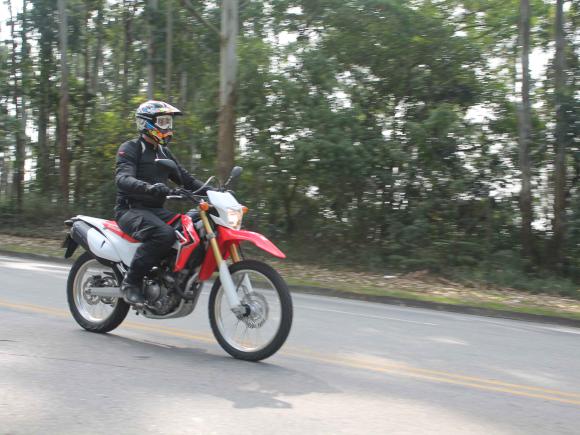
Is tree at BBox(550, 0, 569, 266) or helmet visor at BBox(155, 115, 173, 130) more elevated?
tree at BBox(550, 0, 569, 266)

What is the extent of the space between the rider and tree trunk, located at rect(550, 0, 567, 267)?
41.5 feet

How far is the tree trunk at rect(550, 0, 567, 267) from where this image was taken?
1647cm

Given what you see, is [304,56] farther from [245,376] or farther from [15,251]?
[245,376]

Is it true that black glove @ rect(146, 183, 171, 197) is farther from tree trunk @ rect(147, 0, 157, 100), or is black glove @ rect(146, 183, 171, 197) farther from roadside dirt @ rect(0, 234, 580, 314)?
tree trunk @ rect(147, 0, 157, 100)

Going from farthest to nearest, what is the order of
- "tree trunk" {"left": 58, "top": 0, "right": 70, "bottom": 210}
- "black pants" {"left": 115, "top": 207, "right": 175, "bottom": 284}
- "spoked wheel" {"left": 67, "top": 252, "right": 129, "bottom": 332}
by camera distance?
"tree trunk" {"left": 58, "top": 0, "right": 70, "bottom": 210}
"spoked wheel" {"left": 67, "top": 252, "right": 129, "bottom": 332}
"black pants" {"left": 115, "top": 207, "right": 175, "bottom": 284}

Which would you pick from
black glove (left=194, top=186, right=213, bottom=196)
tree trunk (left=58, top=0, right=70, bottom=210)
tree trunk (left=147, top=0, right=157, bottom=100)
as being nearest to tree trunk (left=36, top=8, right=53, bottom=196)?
tree trunk (left=58, top=0, right=70, bottom=210)

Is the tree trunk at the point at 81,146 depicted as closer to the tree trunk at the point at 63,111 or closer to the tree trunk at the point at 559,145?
the tree trunk at the point at 63,111

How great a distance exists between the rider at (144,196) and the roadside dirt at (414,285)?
721cm

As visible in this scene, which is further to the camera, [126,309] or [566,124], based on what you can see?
[566,124]

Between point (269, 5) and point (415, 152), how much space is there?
26.6 feet

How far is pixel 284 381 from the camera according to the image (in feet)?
17.0

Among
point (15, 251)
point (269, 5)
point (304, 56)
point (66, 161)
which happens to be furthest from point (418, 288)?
point (66, 161)

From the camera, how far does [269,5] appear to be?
74.7 ft

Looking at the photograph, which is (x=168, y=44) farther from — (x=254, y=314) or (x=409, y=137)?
(x=254, y=314)
